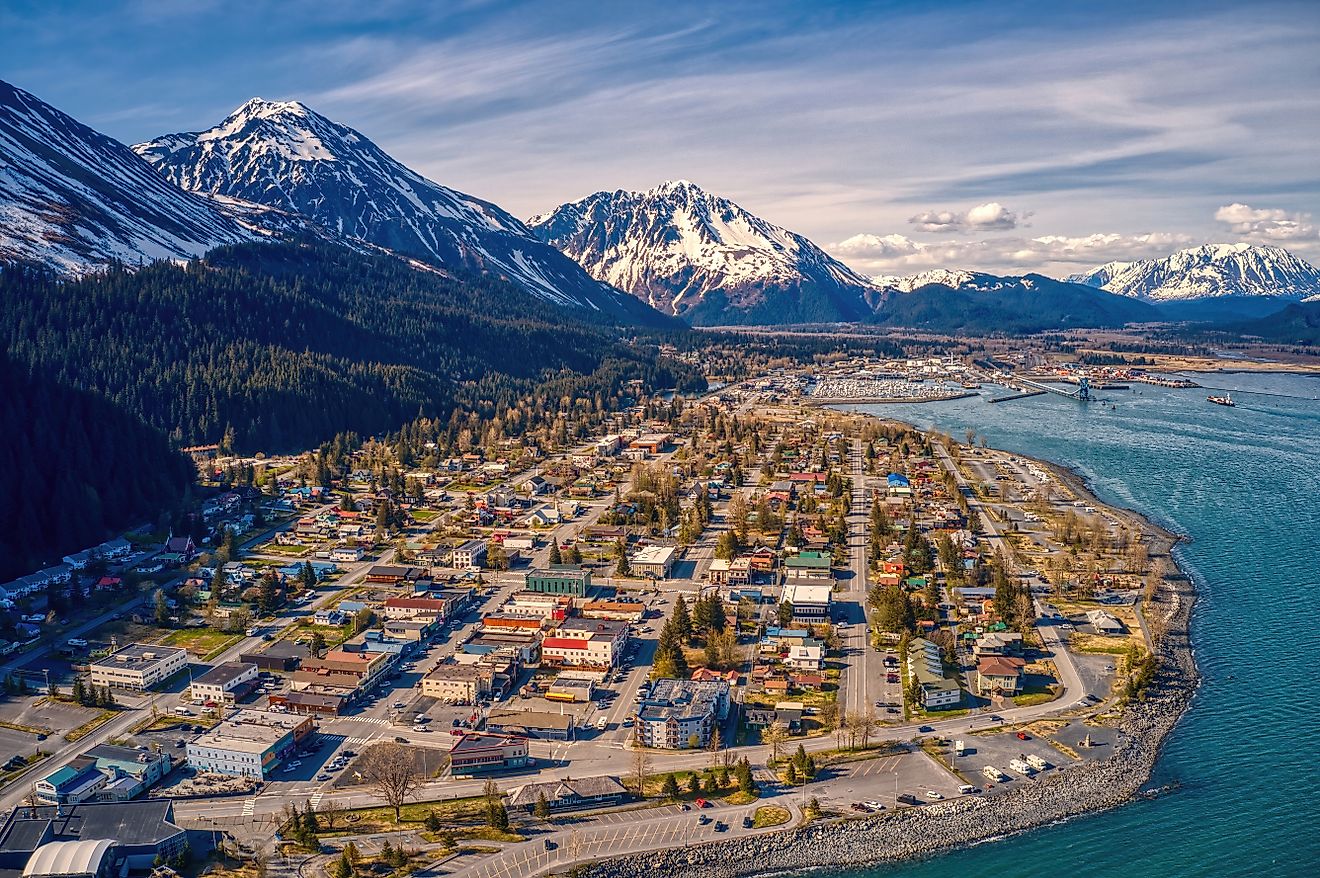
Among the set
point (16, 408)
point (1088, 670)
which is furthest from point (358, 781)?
point (16, 408)

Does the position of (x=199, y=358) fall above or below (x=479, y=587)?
above

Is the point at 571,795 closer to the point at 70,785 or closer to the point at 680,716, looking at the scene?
the point at 680,716

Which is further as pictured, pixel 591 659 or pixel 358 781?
pixel 591 659

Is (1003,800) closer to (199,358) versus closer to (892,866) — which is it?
(892,866)

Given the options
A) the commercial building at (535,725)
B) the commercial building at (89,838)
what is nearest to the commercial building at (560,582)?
the commercial building at (535,725)

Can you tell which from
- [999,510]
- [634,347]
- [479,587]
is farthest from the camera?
[634,347]

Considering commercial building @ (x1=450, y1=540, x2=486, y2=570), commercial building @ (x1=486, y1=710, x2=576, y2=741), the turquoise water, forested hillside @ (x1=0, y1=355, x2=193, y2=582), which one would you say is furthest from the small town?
the turquoise water

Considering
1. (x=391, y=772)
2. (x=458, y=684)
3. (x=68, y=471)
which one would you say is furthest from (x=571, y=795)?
(x=68, y=471)
